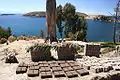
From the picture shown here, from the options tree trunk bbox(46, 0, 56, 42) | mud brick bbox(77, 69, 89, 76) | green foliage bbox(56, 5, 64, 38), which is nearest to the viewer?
mud brick bbox(77, 69, 89, 76)

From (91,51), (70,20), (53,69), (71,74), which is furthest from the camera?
(70,20)

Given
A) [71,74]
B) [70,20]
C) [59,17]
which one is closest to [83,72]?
[71,74]

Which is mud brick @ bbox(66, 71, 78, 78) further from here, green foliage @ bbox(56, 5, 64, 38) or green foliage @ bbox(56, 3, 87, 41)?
green foliage @ bbox(56, 5, 64, 38)

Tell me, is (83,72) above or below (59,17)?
below

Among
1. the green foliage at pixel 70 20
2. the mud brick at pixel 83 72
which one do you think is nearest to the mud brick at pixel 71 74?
the mud brick at pixel 83 72

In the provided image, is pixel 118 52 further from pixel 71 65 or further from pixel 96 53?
pixel 71 65

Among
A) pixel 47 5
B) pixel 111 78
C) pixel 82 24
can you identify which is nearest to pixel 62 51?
pixel 111 78

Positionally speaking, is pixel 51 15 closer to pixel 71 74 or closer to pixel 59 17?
pixel 71 74

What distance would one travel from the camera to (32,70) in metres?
11.7

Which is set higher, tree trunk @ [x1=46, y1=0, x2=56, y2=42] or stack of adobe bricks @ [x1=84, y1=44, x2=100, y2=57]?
tree trunk @ [x1=46, y1=0, x2=56, y2=42]

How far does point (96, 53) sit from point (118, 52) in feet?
8.18

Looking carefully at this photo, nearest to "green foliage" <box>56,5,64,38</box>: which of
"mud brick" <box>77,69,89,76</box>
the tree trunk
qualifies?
the tree trunk

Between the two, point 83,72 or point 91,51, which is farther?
point 91,51

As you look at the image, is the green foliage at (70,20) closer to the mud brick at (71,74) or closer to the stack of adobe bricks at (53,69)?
the stack of adobe bricks at (53,69)
